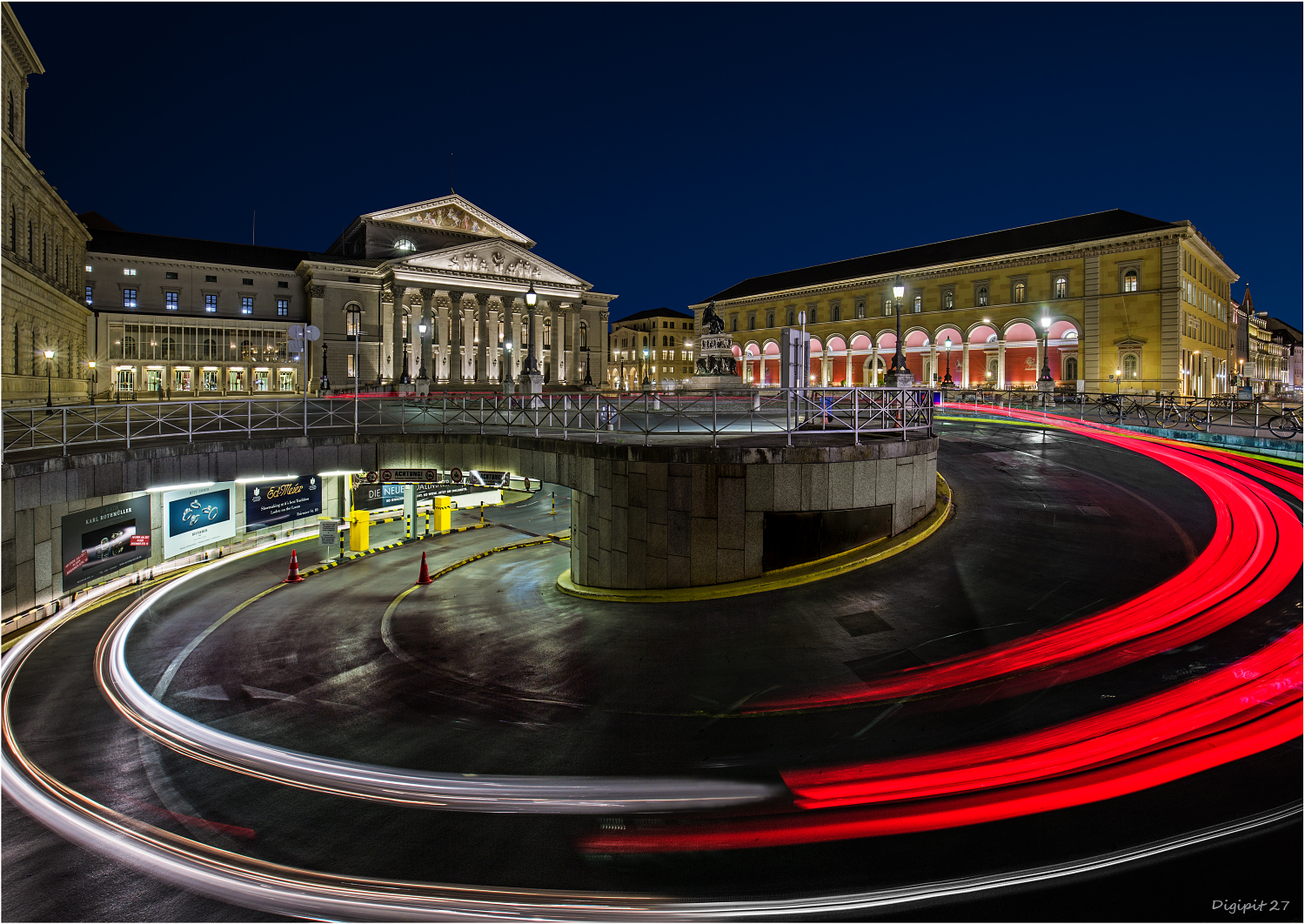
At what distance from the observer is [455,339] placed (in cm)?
7850

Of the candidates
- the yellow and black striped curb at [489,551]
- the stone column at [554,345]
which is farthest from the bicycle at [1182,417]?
the stone column at [554,345]

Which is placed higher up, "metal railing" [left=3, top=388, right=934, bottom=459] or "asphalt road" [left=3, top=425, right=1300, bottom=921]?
"metal railing" [left=3, top=388, right=934, bottom=459]

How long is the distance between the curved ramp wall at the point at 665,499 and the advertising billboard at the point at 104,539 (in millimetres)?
320

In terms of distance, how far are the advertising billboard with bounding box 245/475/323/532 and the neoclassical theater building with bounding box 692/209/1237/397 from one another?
147 ft

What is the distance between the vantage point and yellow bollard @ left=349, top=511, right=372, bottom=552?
21.7 m

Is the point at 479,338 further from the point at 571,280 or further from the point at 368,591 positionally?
the point at 368,591

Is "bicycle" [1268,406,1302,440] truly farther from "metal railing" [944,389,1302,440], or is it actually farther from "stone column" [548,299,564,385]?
"stone column" [548,299,564,385]

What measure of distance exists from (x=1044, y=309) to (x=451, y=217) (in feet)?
215

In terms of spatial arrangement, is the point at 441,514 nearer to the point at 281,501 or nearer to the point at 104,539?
the point at 281,501

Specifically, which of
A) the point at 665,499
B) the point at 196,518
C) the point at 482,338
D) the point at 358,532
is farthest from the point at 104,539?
the point at 482,338

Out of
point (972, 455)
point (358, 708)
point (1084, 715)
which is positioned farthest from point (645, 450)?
point (972, 455)

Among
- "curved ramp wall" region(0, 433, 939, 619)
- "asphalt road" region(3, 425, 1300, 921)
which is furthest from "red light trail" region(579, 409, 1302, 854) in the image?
"curved ramp wall" region(0, 433, 939, 619)

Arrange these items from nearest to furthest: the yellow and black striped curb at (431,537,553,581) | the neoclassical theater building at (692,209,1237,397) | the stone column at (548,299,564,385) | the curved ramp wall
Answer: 1. the curved ramp wall
2. the yellow and black striped curb at (431,537,553,581)
3. the neoclassical theater building at (692,209,1237,397)
4. the stone column at (548,299,564,385)

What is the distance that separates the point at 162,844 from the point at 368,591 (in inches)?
433
